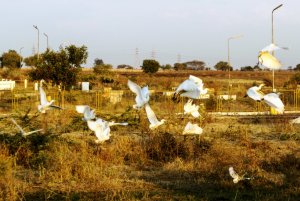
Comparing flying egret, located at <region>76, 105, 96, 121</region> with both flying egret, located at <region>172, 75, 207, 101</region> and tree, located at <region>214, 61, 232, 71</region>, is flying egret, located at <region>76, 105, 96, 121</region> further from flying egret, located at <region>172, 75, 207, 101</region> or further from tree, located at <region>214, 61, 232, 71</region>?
tree, located at <region>214, 61, 232, 71</region>

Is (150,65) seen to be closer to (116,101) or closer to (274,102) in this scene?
(116,101)

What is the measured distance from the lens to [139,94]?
231 cm

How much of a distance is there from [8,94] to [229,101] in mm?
14397

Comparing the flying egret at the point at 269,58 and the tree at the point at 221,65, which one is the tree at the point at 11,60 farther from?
the flying egret at the point at 269,58

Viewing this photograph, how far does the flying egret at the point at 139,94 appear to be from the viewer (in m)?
2.26

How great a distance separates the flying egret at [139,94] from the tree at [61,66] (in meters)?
23.6

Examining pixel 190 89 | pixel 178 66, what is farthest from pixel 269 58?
pixel 178 66

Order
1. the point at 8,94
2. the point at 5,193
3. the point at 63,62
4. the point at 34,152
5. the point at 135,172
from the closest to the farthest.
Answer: the point at 5,193 → the point at 135,172 → the point at 34,152 → the point at 63,62 → the point at 8,94

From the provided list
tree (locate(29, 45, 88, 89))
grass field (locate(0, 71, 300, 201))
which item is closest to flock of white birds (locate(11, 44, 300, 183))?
grass field (locate(0, 71, 300, 201))

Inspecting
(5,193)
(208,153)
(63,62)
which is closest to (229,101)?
(63,62)

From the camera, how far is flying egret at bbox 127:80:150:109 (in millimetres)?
2262

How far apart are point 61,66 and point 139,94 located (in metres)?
23.8

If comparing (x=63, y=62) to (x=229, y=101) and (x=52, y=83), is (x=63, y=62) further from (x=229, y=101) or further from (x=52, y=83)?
(x=229, y=101)

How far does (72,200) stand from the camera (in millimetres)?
6328
